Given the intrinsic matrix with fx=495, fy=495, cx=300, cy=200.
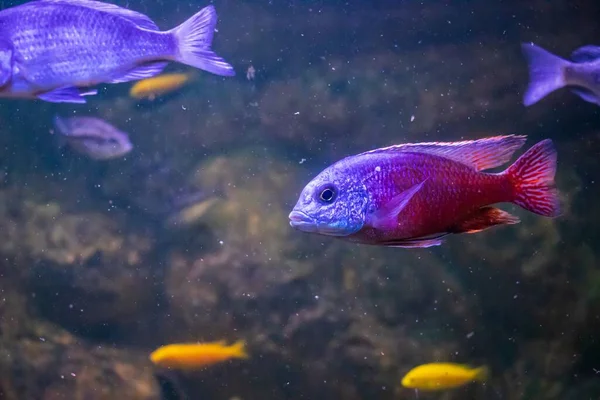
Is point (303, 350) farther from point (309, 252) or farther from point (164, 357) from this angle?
point (164, 357)

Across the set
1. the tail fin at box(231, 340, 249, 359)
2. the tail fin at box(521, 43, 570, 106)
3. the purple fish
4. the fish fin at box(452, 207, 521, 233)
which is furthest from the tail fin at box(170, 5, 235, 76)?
the tail fin at box(231, 340, 249, 359)

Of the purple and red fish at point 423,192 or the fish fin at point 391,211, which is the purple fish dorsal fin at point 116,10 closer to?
the purple and red fish at point 423,192

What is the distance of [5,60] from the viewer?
249cm

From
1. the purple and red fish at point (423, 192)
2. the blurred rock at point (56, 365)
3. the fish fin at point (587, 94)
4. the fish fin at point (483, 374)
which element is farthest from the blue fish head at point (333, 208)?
the blurred rock at point (56, 365)

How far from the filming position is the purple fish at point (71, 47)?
2529mm

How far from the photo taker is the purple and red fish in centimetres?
204

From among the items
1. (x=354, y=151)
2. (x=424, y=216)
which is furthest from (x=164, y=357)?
(x=424, y=216)

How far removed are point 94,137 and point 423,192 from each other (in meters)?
4.61

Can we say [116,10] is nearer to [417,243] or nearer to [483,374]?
[417,243]

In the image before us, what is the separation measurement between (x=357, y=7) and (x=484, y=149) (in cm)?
430

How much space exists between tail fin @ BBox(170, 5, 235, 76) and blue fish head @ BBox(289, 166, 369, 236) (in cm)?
95

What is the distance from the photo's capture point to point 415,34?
19.1 ft

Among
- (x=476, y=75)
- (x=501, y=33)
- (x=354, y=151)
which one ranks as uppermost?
(x=501, y=33)

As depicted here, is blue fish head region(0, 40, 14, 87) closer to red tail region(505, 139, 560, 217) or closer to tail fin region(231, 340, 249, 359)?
red tail region(505, 139, 560, 217)
